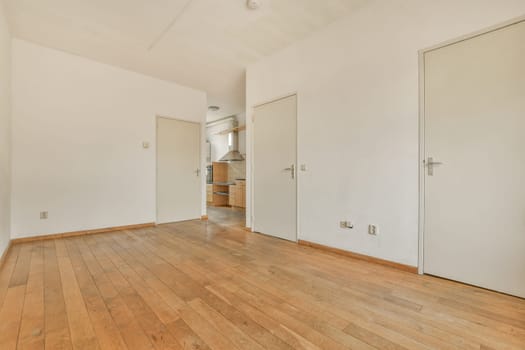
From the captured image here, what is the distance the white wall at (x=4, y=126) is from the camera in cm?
253

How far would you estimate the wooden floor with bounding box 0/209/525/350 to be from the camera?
1313 millimetres

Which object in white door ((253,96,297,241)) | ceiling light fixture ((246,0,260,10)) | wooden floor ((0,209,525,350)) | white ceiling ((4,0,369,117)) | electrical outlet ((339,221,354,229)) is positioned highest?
white ceiling ((4,0,369,117))

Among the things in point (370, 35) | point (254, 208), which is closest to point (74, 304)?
point (254, 208)

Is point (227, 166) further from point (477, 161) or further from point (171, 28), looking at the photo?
point (477, 161)

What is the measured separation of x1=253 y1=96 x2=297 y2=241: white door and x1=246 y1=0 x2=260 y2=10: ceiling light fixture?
→ 1171 millimetres

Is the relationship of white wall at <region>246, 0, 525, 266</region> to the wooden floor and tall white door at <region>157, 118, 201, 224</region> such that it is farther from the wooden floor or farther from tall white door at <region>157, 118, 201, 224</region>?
tall white door at <region>157, 118, 201, 224</region>

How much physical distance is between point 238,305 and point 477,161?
2225mm

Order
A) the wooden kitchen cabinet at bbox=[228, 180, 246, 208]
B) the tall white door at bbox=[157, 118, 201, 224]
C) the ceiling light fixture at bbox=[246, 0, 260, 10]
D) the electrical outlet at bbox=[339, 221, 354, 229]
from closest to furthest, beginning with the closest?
the ceiling light fixture at bbox=[246, 0, 260, 10]
the electrical outlet at bbox=[339, 221, 354, 229]
the tall white door at bbox=[157, 118, 201, 224]
the wooden kitchen cabinet at bbox=[228, 180, 246, 208]

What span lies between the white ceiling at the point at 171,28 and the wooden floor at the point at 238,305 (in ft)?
9.04

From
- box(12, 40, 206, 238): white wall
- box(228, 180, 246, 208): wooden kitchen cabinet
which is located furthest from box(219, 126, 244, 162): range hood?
box(12, 40, 206, 238): white wall

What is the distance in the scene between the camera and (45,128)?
3361 mm

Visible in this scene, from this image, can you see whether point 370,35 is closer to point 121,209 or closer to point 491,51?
point 491,51

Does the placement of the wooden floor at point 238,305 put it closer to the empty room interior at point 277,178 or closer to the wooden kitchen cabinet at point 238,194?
the empty room interior at point 277,178

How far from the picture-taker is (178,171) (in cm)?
470
